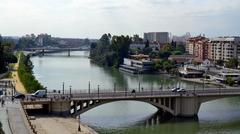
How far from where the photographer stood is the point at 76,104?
40.4 m

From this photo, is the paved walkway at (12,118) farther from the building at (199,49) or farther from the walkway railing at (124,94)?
the building at (199,49)

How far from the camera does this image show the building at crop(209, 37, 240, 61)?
103750 mm

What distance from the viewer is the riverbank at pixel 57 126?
108ft

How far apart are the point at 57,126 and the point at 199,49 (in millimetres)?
91671

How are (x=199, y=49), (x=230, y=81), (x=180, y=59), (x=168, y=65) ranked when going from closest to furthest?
(x=230, y=81) → (x=168, y=65) → (x=180, y=59) → (x=199, y=49)

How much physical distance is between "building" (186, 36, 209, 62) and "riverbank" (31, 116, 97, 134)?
249 feet

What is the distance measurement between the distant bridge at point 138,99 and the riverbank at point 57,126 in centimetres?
202

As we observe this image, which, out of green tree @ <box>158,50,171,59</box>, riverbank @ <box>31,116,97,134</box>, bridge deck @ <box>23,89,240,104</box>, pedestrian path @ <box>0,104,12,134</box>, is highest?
green tree @ <box>158,50,171,59</box>

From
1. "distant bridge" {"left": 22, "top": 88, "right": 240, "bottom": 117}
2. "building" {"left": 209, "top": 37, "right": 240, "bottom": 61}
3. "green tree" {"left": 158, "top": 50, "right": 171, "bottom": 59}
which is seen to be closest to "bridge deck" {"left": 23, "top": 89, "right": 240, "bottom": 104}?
"distant bridge" {"left": 22, "top": 88, "right": 240, "bottom": 117}

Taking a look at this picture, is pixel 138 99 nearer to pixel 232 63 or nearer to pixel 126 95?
pixel 126 95

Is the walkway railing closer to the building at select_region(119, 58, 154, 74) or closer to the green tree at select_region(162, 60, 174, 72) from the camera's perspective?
the green tree at select_region(162, 60, 174, 72)

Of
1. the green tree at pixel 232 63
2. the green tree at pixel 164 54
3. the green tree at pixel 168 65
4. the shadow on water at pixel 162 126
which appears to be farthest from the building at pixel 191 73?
the shadow on water at pixel 162 126

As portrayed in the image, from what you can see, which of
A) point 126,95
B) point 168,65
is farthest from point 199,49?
point 126,95

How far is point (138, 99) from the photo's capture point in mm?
42969
